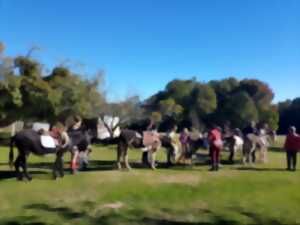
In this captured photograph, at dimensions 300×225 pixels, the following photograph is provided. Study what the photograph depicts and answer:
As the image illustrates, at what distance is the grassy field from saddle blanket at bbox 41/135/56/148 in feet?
3.47

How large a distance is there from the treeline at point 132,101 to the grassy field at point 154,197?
1553 centimetres

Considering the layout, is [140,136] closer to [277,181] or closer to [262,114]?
[277,181]

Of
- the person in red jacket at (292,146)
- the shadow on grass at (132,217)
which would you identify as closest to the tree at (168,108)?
the person in red jacket at (292,146)

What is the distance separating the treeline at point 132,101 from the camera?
122 feet

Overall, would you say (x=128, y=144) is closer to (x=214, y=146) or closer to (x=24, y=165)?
(x=214, y=146)

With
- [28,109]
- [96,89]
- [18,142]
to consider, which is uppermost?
[96,89]

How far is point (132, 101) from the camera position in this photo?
58781 mm

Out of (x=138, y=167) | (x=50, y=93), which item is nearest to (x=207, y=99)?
(x=50, y=93)

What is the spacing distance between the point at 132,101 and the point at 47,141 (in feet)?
146

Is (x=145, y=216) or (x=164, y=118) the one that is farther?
(x=164, y=118)

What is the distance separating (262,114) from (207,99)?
10084 mm

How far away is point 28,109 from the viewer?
123 ft

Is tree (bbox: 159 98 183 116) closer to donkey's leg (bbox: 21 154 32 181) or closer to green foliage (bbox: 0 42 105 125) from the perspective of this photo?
green foliage (bbox: 0 42 105 125)

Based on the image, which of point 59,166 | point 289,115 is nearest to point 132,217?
point 59,166
